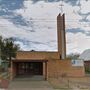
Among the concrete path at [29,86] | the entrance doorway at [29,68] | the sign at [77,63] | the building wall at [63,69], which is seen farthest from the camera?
the entrance doorway at [29,68]

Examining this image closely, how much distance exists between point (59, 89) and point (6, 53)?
189ft

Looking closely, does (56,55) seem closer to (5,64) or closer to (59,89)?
(5,64)

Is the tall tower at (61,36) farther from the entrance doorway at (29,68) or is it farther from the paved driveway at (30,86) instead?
the paved driveway at (30,86)

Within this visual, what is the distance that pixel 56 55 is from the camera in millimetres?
69000

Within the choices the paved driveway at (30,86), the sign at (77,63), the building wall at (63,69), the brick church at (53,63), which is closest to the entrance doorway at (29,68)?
the brick church at (53,63)

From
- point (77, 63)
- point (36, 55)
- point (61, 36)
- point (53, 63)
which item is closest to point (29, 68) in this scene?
point (36, 55)

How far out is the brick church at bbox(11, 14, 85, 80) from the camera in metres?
56.9

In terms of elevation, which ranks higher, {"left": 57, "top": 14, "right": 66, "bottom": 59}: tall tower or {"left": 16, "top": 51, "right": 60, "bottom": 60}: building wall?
{"left": 57, "top": 14, "right": 66, "bottom": 59}: tall tower

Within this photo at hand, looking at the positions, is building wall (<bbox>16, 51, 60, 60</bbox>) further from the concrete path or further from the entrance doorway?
the concrete path

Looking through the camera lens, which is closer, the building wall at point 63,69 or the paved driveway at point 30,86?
the paved driveway at point 30,86

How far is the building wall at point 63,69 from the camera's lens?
56562 millimetres

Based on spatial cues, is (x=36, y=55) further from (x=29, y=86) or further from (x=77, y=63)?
(x=29, y=86)

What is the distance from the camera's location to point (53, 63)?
5797cm

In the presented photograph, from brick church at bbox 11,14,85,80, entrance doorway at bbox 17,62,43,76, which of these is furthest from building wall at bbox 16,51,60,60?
entrance doorway at bbox 17,62,43,76
